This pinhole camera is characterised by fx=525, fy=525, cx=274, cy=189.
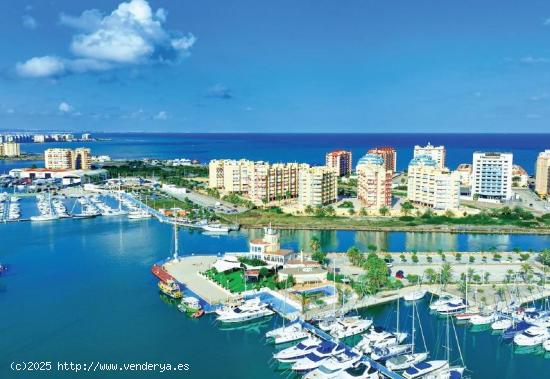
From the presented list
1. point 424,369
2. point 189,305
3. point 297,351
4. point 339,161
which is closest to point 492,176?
point 339,161

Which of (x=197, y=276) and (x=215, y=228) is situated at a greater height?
(x=215, y=228)

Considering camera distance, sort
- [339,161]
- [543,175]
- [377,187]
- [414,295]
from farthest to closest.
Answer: [339,161] < [543,175] < [377,187] < [414,295]

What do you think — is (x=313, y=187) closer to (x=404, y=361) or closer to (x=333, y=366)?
(x=404, y=361)

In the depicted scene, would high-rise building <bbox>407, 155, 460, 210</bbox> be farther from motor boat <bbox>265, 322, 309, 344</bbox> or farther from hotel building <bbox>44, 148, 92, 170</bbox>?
hotel building <bbox>44, 148, 92, 170</bbox>

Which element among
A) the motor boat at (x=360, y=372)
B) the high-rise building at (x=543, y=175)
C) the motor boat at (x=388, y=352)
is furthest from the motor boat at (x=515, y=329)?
the high-rise building at (x=543, y=175)

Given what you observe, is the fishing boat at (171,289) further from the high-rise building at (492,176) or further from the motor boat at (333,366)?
the high-rise building at (492,176)

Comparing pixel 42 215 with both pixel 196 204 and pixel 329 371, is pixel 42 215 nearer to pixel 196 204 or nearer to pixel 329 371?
pixel 196 204

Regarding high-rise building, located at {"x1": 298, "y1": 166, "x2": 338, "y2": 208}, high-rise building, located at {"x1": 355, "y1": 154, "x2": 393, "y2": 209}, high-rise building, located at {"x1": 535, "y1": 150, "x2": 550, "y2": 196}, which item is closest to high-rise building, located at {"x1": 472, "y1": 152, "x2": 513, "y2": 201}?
high-rise building, located at {"x1": 535, "y1": 150, "x2": 550, "y2": 196}
